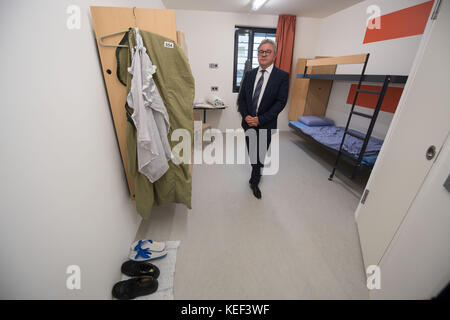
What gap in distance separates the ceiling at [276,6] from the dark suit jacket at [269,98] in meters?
2.37

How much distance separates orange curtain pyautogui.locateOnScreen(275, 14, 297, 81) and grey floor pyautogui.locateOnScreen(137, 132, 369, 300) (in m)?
2.90

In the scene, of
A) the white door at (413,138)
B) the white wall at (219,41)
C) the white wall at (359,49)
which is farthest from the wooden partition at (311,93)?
the white door at (413,138)

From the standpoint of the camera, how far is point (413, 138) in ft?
3.74

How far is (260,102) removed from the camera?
192 cm

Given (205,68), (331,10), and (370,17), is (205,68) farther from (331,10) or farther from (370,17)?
(370,17)

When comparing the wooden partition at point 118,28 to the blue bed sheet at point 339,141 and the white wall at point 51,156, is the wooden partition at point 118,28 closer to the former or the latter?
the white wall at point 51,156

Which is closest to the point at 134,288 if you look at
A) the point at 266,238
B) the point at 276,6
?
the point at 266,238

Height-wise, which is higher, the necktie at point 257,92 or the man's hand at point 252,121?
the necktie at point 257,92

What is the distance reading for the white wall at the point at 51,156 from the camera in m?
0.59

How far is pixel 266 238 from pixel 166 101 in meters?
1.44

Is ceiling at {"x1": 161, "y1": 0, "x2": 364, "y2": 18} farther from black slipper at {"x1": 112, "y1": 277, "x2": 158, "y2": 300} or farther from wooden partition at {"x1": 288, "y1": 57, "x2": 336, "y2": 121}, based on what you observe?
black slipper at {"x1": 112, "y1": 277, "x2": 158, "y2": 300}

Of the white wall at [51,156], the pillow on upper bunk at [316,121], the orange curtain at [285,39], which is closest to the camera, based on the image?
the white wall at [51,156]

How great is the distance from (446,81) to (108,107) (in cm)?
198

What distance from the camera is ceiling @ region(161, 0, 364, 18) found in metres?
3.20
